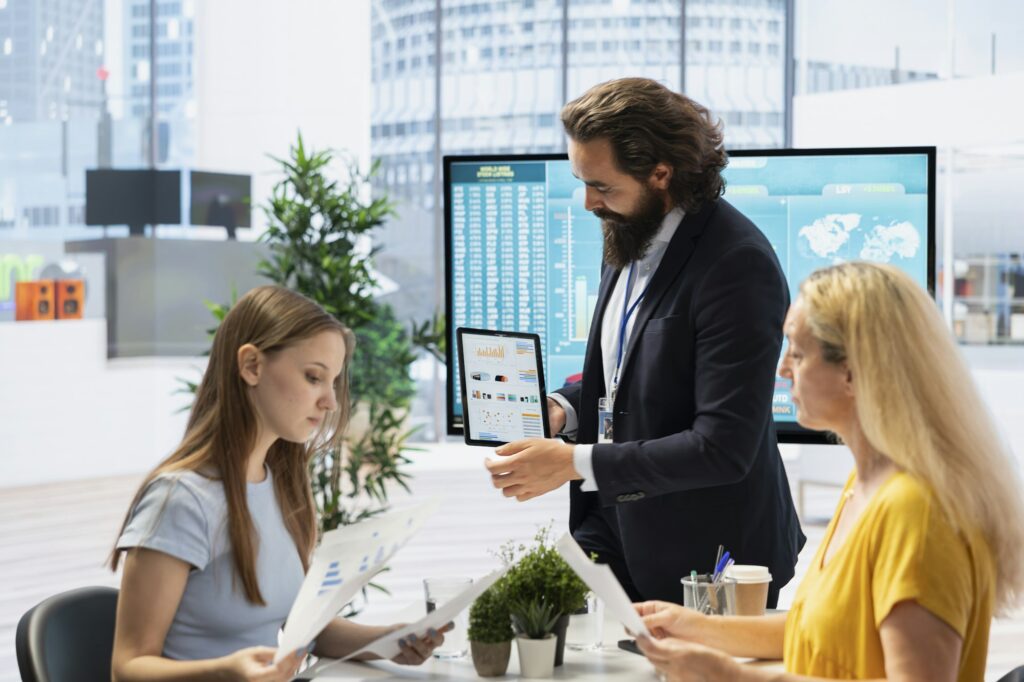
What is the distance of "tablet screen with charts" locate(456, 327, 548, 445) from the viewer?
2406mm

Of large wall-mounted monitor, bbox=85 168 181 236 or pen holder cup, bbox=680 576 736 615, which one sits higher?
large wall-mounted monitor, bbox=85 168 181 236

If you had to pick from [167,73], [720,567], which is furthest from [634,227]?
[167,73]

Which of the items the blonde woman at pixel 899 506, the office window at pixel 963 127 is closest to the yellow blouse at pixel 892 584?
the blonde woman at pixel 899 506

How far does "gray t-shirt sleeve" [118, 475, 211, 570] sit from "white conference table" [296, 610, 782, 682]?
0.85 feet

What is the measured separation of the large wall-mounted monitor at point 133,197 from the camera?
32.3ft

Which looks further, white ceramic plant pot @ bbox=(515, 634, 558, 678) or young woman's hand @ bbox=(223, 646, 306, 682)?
white ceramic plant pot @ bbox=(515, 634, 558, 678)

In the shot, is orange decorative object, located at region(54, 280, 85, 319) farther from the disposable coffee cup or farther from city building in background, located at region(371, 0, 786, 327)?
the disposable coffee cup

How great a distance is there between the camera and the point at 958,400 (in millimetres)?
1445

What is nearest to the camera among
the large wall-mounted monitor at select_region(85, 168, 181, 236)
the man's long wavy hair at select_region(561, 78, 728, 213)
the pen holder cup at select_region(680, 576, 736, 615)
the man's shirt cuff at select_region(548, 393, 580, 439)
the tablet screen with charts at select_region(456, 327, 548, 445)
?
the pen holder cup at select_region(680, 576, 736, 615)

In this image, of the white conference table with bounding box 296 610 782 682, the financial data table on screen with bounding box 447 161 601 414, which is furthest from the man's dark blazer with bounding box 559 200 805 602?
the financial data table on screen with bounding box 447 161 601 414

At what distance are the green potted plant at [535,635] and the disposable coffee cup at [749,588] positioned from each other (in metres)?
0.31

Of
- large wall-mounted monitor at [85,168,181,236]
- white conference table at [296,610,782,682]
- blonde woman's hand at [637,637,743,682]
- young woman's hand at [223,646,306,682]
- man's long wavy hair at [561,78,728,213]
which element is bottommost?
white conference table at [296,610,782,682]

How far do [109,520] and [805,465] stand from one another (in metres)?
4.63

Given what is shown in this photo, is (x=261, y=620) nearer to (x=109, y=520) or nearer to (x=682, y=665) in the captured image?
(x=682, y=665)
